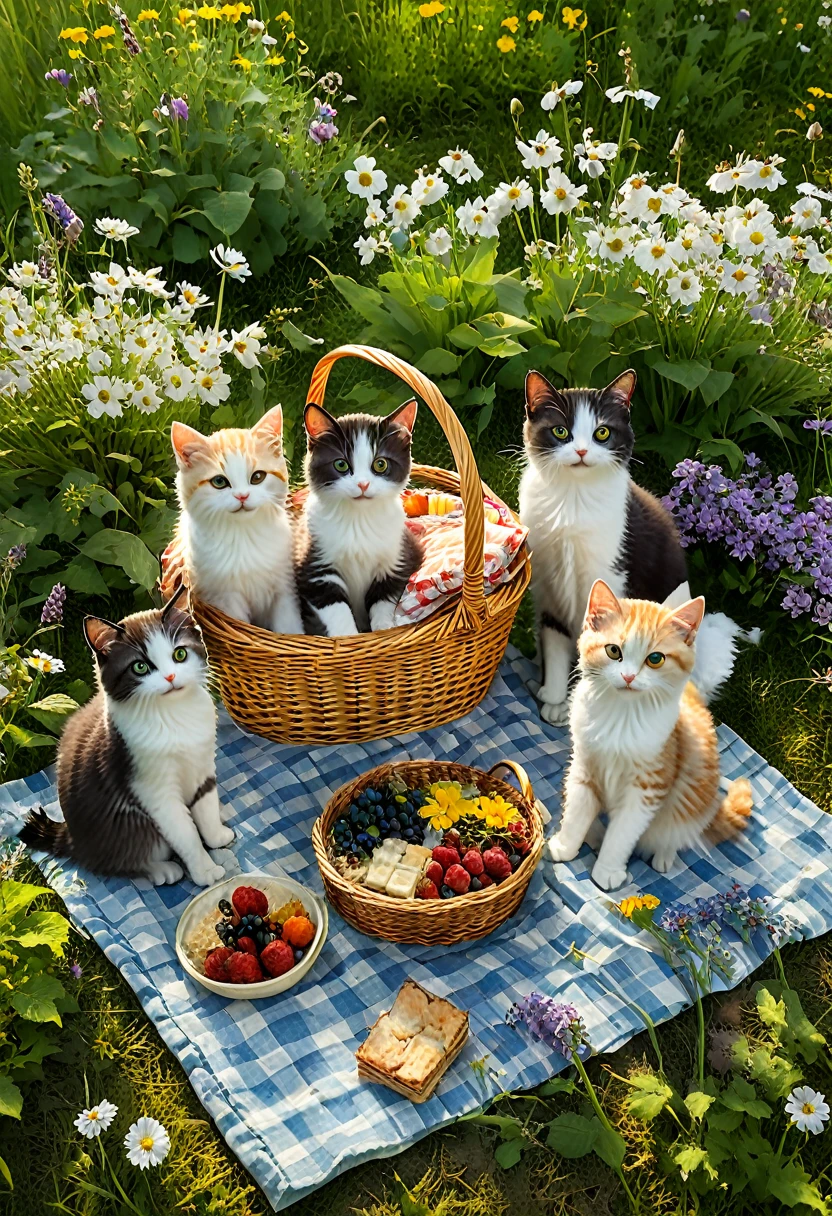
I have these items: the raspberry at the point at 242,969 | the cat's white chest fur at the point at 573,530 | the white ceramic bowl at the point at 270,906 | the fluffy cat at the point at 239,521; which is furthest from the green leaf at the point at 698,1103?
the fluffy cat at the point at 239,521

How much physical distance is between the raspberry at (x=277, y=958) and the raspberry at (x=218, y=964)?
9 centimetres

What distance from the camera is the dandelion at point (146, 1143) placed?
2.24 meters

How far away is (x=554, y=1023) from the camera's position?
8.23ft

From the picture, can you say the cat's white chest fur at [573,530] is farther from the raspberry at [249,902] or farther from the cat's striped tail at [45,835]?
the cat's striped tail at [45,835]

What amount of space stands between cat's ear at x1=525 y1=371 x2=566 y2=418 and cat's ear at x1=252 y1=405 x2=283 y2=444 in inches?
27.1

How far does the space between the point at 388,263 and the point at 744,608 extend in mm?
2270

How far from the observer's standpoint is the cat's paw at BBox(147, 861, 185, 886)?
2.80 meters

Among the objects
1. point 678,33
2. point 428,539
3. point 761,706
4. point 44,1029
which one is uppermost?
point 678,33

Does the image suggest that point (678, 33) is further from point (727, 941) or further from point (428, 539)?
point (727, 941)

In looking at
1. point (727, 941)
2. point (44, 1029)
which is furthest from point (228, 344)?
point (727, 941)

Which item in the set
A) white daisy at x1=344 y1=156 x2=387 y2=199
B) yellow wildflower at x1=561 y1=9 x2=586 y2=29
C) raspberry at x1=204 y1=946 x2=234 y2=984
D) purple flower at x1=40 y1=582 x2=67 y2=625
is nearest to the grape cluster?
raspberry at x1=204 y1=946 x2=234 y2=984

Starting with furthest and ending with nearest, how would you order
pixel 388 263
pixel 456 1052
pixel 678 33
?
pixel 678 33 → pixel 388 263 → pixel 456 1052

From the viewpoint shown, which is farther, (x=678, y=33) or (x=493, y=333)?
(x=678, y=33)

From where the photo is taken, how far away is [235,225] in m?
4.28
